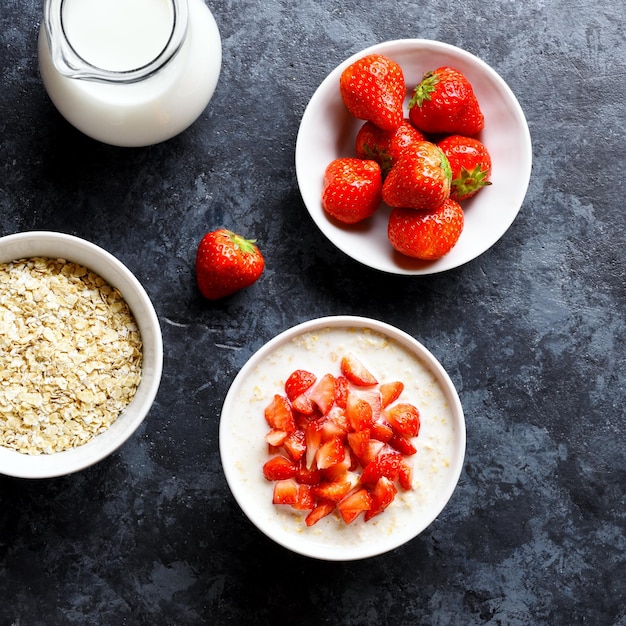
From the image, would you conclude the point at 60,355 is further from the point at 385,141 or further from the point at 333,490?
the point at 385,141

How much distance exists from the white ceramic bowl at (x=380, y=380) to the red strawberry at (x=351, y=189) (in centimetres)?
21

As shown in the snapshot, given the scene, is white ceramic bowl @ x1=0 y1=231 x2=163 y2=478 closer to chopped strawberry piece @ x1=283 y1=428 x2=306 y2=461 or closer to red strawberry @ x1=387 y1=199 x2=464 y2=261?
chopped strawberry piece @ x1=283 y1=428 x2=306 y2=461

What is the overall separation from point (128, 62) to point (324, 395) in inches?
26.4

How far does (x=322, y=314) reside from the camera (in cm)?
169

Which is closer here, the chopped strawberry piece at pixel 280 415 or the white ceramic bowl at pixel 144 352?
the white ceramic bowl at pixel 144 352

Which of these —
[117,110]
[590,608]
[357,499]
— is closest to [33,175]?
[117,110]

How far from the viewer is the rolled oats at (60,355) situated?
148 centimetres

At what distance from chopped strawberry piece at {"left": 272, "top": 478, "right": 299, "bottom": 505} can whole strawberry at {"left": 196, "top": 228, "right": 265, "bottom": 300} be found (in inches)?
15.2

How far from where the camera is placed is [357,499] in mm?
1509

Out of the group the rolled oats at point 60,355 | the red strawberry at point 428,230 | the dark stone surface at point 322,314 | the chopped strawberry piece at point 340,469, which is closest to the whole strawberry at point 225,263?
the dark stone surface at point 322,314

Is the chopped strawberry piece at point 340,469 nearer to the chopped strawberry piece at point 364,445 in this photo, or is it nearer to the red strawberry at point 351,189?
the chopped strawberry piece at point 364,445

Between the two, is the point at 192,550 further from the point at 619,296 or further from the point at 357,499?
the point at 619,296

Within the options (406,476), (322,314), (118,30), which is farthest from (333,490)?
(118,30)

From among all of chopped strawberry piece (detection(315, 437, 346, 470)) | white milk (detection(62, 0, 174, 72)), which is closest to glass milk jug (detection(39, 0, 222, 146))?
white milk (detection(62, 0, 174, 72))
